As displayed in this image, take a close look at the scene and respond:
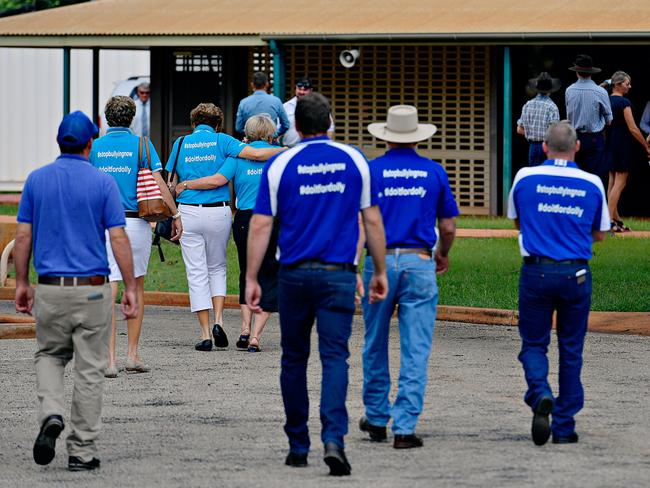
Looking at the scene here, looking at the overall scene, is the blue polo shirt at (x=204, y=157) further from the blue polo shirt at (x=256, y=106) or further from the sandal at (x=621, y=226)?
the sandal at (x=621, y=226)

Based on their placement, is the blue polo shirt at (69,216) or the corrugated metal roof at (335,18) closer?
the blue polo shirt at (69,216)

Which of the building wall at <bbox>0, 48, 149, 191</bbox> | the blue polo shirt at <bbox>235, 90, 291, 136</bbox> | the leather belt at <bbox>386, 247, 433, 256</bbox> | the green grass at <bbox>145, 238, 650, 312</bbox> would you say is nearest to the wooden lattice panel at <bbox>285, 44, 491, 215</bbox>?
the green grass at <bbox>145, 238, 650, 312</bbox>

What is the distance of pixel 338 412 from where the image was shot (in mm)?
7695

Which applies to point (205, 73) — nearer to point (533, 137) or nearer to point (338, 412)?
point (533, 137)

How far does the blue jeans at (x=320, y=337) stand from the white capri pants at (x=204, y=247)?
4.30 m

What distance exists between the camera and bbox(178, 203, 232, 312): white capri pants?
1211 centimetres

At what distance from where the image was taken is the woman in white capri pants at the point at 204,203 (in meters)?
12.0

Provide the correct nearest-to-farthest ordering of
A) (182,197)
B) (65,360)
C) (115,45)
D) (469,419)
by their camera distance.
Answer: (65,360), (469,419), (182,197), (115,45)

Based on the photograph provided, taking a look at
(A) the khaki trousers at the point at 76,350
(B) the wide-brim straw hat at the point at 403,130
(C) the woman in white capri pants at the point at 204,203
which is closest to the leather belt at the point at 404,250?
(B) the wide-brim straw hat at the point at 403,130

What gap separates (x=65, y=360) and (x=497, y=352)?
474cm

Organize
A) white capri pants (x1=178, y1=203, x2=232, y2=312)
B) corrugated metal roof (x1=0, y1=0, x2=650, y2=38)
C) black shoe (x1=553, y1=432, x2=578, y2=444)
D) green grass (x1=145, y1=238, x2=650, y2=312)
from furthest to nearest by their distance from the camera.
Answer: corrugated metal roof (x1=0, y1=0, x2=650, y2=38)
green grass (x1=145, y1=238, x2=650, y2=312)
white capri pants (x1=178, y1=203, x2=232, y2=312)
black shoe (x1=553, y1=432, x2=578, y2=444)

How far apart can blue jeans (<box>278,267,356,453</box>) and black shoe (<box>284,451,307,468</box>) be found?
2 cm

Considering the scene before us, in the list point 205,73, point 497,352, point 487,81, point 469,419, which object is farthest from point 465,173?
point 469,419

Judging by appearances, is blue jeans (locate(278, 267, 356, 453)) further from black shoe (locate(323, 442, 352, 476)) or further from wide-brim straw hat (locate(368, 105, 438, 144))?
wide-brim straw hat (locate(368, 105, 438, 144))
